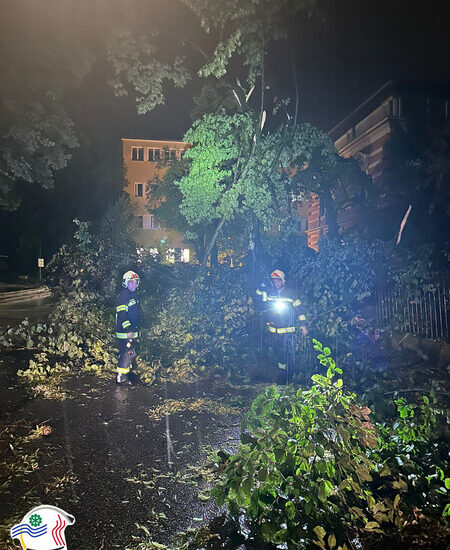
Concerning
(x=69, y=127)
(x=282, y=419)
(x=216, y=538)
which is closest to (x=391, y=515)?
(x=282, y=419)

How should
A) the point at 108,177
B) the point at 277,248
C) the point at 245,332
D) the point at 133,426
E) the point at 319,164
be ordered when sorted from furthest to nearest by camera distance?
the point at 108,177 < the point at 319,164 < the point at 277,248 < the point at 245,332 < the point at 133,426

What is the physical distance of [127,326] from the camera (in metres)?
6.84

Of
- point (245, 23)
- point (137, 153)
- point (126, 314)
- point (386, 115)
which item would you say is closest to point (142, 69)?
point (245, 23)

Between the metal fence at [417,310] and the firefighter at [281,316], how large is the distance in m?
2.00

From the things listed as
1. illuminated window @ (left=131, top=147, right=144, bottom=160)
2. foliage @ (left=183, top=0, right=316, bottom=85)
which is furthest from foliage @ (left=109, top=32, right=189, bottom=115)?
illuminated window @ (left=131, top=147, right=144, bottom=160)

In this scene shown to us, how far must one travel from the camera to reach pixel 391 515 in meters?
2.78

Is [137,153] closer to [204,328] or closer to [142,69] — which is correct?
[142,69]

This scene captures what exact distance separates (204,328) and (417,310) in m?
4.11

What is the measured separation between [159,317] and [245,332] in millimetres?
1824

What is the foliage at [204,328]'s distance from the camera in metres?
7.81

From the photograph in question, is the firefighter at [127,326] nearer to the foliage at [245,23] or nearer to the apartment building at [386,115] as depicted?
the foliage at [245,23]

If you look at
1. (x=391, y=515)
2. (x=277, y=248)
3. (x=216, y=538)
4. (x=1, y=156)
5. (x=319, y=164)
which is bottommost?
(x=216, y=538)

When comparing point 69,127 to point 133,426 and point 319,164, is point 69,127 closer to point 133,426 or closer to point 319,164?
point 319,164

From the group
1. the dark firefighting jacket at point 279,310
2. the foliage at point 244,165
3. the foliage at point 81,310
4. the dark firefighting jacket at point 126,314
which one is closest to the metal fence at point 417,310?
the dark firefighting jacket at point 279,310
